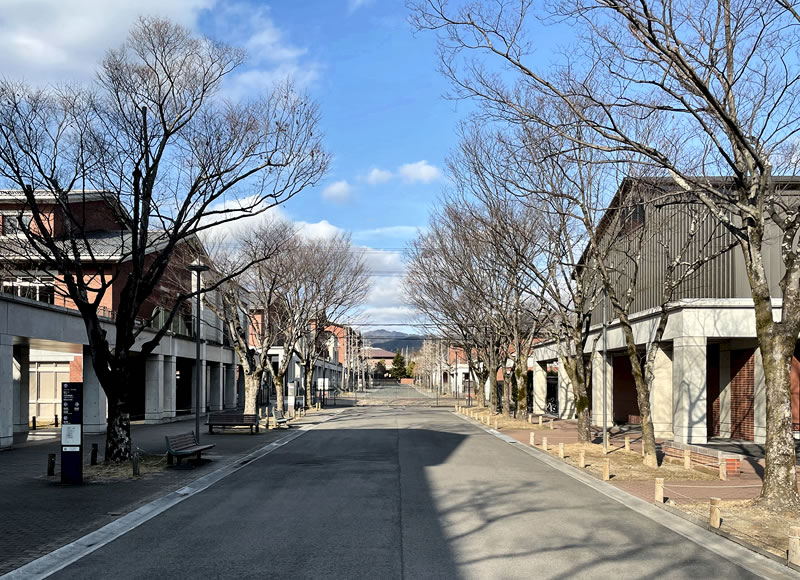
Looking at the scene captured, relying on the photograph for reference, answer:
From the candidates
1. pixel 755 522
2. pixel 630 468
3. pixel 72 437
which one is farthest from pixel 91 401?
pixel 755 522

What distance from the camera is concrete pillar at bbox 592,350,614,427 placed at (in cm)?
3725

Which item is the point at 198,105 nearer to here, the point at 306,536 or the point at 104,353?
the point at 104,353

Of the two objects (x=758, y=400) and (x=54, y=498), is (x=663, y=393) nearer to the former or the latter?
(x=758, y=400)

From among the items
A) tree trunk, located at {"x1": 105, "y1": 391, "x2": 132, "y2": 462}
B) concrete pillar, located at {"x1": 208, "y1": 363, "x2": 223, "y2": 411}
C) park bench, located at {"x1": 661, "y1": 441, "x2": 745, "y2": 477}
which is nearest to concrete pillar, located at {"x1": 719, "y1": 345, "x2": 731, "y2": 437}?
park bench, located at {"x1": 661, "y1": 441, "x2": 745, "y2": 477}

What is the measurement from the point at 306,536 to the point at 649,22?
28.3ft

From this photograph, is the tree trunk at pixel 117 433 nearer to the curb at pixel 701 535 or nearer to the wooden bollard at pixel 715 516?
the curb at pixel 701 535

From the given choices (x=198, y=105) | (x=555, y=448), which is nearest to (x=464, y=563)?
(x=198, y=105)

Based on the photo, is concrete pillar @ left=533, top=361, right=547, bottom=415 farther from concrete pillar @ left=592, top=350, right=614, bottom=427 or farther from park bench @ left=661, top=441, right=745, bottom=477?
park bench @ left=661, top=441, right=745, bottom=477

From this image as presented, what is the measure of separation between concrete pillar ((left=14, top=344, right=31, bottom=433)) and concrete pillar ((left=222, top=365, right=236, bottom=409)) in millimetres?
23760

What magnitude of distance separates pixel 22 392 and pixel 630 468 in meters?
22.6

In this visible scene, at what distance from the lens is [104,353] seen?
1934 centimetres

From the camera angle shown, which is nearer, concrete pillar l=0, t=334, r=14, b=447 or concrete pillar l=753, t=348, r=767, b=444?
concrete pillar l=0, t=334, r=14, b=447

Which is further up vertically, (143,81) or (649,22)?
(143,81)

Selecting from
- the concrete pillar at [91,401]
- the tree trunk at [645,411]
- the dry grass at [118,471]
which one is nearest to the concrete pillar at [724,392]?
the tree trunk at [645,411]
